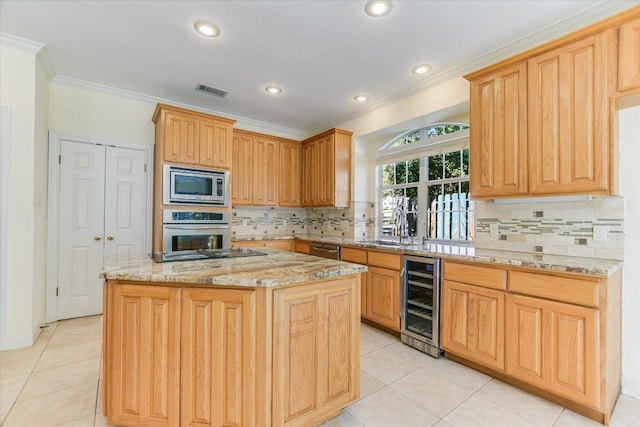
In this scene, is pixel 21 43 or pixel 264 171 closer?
pixel 21 43

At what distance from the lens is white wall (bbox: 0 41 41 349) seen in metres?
2.66

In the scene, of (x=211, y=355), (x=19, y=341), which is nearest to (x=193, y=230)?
(x=19, y=341)

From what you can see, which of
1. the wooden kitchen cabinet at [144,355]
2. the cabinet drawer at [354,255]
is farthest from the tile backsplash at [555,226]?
the wooden kitchen cabinet at [144,355]

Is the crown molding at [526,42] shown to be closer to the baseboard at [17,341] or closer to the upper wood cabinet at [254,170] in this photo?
the upper wood cabinet at [254,170]

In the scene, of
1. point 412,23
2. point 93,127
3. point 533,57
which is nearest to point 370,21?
point 412,23

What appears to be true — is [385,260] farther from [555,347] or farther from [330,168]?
[330,168]

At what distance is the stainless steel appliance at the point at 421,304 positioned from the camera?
8.57 ft

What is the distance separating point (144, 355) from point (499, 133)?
2916 millimetres

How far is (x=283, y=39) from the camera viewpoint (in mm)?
2580

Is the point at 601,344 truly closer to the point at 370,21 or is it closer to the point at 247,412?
the point at 247,412

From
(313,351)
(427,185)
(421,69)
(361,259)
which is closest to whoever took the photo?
(313,351)

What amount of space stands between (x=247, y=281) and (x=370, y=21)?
217cm

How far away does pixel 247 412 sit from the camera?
148 cm

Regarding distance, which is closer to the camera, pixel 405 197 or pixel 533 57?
pixel 533 57
